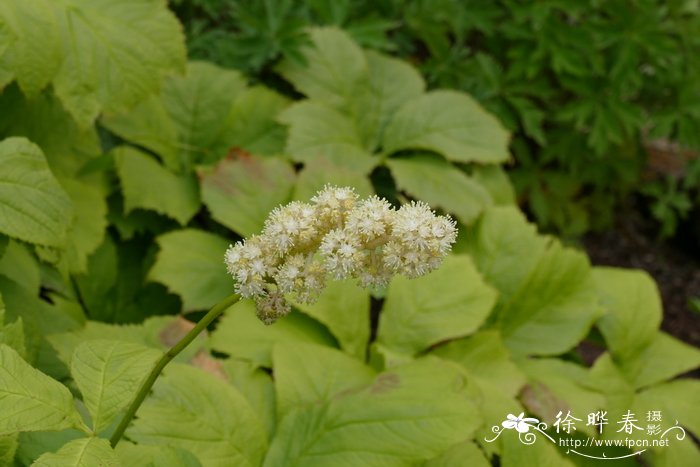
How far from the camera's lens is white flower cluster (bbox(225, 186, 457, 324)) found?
1.09 metres

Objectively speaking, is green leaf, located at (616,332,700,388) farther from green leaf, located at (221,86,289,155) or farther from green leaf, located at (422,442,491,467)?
green leaf, located at (221,86,289,155)

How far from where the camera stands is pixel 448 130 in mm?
2885

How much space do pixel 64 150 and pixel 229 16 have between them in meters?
1.11

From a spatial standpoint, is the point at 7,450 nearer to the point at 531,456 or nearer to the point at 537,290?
the point at 531,456

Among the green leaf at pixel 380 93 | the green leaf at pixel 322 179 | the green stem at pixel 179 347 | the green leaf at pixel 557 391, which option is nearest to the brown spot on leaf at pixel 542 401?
the green leaf at pixel 557 391

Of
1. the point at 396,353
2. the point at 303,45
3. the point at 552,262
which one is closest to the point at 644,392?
the point at 552,262

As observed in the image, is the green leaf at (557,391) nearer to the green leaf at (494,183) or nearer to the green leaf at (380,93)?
the green leaf at (494,183)

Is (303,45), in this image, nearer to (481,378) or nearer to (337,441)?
(481,378)

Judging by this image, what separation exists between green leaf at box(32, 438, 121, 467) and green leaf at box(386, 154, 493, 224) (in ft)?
5.38

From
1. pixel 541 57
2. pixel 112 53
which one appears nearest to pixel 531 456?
pixel 112 53

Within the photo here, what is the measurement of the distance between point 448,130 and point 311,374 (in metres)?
1.20

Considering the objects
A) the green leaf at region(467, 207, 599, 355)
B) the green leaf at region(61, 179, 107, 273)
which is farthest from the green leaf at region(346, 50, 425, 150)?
the green leaf at region(61, 179, 107, 273)

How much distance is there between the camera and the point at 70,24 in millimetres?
2074

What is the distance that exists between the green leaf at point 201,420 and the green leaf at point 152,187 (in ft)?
2.51
